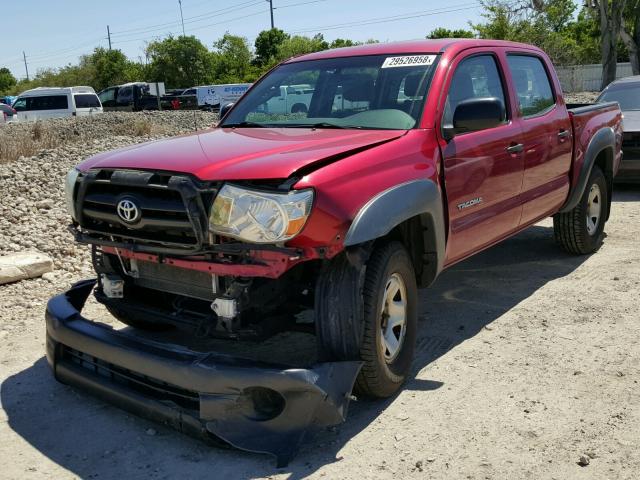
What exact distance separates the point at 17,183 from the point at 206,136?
5.54m

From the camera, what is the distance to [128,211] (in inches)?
133

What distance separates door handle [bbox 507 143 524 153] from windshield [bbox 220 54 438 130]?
880mm

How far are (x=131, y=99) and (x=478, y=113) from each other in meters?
32.1

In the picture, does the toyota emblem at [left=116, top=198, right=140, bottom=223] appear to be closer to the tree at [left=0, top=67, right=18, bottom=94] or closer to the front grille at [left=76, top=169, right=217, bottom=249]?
the front grille at [left=76, top=169, right=217, bottom=249]

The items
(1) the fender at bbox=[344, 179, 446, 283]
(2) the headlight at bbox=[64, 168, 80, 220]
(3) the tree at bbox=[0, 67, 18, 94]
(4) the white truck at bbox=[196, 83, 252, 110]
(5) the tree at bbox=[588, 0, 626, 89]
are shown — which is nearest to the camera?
(1) the fender at bbox=[344, 179, 446, 283]

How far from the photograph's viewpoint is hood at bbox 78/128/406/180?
320cm

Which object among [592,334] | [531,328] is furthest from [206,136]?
[592,334]

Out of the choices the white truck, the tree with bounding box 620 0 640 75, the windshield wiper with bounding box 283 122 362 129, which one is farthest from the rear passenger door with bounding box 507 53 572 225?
the tree with bounding box 620 0 640 75

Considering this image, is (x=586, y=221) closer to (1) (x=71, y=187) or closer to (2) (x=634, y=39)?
(1) (x=71, y=187)

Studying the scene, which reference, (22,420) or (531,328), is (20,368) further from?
(531,328)

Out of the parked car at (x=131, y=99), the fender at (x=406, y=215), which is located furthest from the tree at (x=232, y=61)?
the fender at (x=406, y=215)

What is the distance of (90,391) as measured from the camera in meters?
3.62

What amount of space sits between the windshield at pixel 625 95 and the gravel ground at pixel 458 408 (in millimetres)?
5360

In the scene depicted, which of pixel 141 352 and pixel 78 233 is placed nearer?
pixel 141 352
